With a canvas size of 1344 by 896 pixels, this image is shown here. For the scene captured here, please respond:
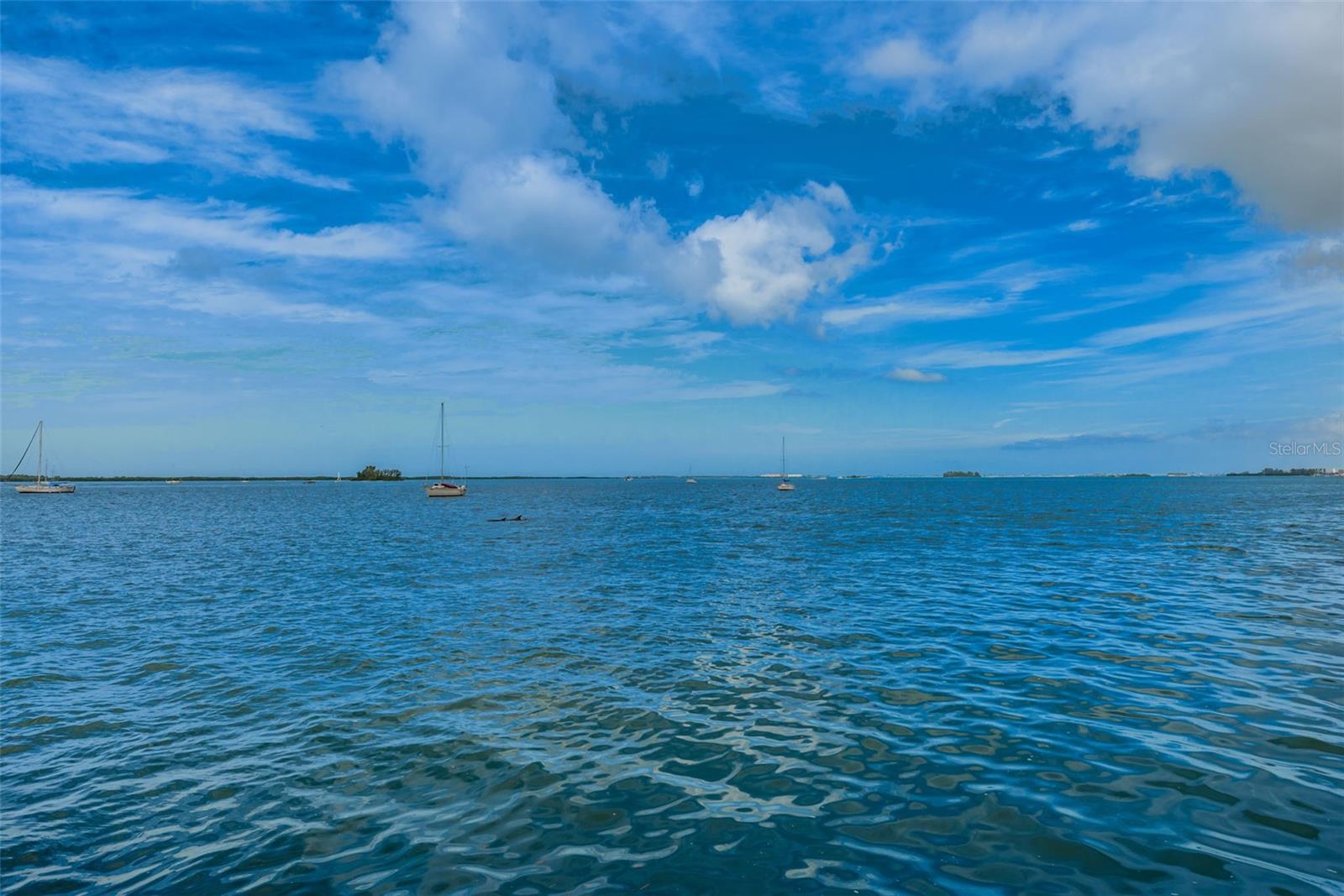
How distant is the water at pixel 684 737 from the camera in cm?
928

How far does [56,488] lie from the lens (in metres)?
185

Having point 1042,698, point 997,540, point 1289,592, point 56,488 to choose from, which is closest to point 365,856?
point 1042,698

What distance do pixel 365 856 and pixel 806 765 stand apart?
7243 mm

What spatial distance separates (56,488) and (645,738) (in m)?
240

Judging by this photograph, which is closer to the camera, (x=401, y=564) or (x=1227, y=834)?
(x=1227, y=834)

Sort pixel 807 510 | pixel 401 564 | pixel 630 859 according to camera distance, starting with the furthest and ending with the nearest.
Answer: pixel 807 510 < pixel 401 564 < pixel 630 859

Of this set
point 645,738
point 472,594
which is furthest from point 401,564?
point 645,738

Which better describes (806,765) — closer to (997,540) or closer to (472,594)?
(472,594)

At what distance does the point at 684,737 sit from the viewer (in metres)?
13.7

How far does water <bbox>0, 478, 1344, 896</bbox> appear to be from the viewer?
9.28m

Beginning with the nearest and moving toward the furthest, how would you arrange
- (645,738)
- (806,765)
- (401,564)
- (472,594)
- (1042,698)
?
1. (806,765)
2. (645,738)
3. (1042,698)
4. (472,594)
5. (401,564)

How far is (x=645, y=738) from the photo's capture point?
1370cm

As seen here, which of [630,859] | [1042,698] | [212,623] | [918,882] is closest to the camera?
[918,882]

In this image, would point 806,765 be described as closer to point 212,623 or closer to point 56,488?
point 212,623
